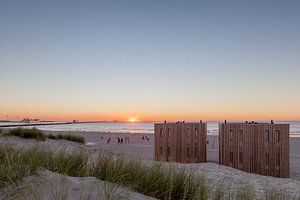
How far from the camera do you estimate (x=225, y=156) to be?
12578 mm

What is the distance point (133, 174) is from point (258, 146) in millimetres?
7717

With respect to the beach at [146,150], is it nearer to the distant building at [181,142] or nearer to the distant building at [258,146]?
the distant building at [181,142]

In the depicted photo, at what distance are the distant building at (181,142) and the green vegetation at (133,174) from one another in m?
7.73

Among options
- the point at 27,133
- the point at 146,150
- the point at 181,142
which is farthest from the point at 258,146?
the point at 146,150

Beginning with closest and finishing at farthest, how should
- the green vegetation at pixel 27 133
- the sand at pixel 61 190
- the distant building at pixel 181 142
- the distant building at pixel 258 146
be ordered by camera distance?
the sand at pixel 61 190 → the distant building at pixel 258 146 → the distant building at pixel 181 142 → the green vegetation at pixel 27 133

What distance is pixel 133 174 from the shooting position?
5.09 m

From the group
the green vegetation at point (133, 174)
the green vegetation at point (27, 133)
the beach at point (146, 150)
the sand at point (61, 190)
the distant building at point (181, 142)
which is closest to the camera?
the sand at point (61, 190)

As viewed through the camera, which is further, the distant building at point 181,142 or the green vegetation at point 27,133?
the green vegetation at point 27,133

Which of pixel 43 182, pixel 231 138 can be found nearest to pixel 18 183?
pixel 43 182

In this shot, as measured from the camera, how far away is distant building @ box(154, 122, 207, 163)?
519 inches

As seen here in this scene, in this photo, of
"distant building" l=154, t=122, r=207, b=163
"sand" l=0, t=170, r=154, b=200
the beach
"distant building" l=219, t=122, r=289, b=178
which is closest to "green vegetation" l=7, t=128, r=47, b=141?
the beach

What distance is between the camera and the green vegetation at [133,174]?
4.74 metres

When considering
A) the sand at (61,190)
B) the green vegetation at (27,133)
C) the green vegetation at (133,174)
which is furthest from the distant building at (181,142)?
the sand at (61,190)

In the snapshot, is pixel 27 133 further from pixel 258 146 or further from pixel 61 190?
pixel 61 190
